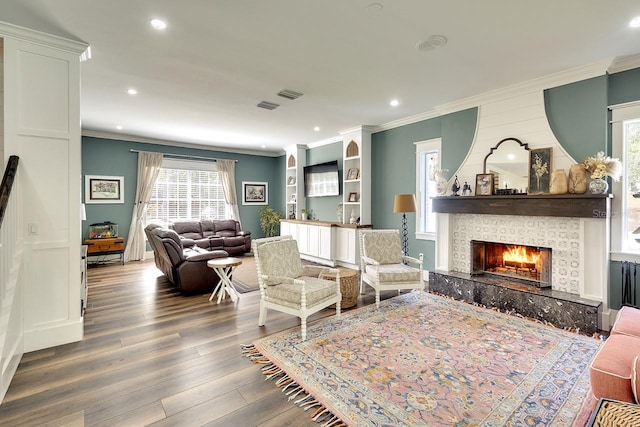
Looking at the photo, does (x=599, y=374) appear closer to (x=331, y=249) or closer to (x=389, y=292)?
(x=389, y=292)

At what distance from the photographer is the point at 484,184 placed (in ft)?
14.3

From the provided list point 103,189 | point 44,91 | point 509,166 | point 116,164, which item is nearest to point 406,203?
point 509,166

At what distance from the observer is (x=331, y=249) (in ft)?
21.7

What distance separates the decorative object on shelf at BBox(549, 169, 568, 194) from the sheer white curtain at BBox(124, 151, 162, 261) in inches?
315

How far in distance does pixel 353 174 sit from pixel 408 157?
1.36m

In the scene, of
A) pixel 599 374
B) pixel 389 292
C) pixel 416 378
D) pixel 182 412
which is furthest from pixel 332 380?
pixel 389 292

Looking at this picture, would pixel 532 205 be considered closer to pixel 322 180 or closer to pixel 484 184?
pixel 484 184

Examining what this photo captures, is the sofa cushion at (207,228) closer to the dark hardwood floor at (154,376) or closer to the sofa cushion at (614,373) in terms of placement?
the dark hardwood floor at (154,376)

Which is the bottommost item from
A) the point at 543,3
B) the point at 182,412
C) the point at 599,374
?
the point at 182,412

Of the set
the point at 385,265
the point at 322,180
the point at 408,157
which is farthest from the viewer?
the point at 322,180

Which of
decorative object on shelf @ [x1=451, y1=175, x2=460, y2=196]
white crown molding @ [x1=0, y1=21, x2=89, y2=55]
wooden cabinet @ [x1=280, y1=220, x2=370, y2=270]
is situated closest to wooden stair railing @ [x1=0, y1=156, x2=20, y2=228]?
white crown molding @ [x1=0, y1=21, x2=89, y2=55]

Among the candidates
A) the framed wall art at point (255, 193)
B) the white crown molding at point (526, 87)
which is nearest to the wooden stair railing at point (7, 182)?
the white crown molding at point (526, 87)

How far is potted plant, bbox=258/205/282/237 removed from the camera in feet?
29.4

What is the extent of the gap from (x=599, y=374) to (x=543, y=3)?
2672 millimetres
